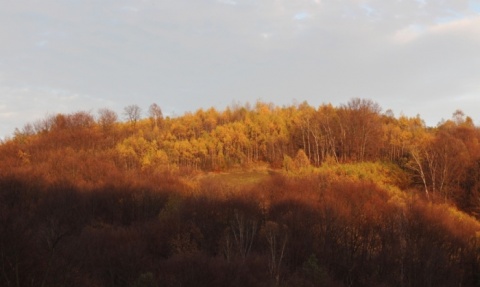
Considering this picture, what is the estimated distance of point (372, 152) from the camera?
77.6m

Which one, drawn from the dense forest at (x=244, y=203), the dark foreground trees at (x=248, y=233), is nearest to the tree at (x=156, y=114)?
the dense forest at (x=244, y=203)

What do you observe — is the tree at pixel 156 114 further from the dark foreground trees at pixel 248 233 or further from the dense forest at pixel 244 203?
the dark foreground trees at pixel 248 233

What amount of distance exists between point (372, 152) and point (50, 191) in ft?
163

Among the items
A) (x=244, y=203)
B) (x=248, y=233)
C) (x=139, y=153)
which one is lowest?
(x=248, y=233)

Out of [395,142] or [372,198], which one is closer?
[372,198]

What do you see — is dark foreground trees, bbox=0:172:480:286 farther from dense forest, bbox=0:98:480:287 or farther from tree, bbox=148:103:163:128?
tree, bbox=148:103:163:128

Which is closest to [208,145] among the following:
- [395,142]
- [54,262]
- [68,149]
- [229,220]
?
[68,149]

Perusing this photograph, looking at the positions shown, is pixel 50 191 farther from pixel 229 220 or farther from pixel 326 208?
pixel 326 208

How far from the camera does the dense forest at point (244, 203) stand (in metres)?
29.3

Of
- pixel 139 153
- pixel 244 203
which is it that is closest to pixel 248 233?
pixel 244 203

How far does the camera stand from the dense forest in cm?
2927

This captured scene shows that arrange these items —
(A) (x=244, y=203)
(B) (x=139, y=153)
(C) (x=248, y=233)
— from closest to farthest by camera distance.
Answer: (C) (x=248, y=233)
(A) (x=244, y=203)
(B) (x=139, y=153)

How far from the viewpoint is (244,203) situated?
50062mm

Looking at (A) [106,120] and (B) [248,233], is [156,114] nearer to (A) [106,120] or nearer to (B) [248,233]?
(A) [106,120]
